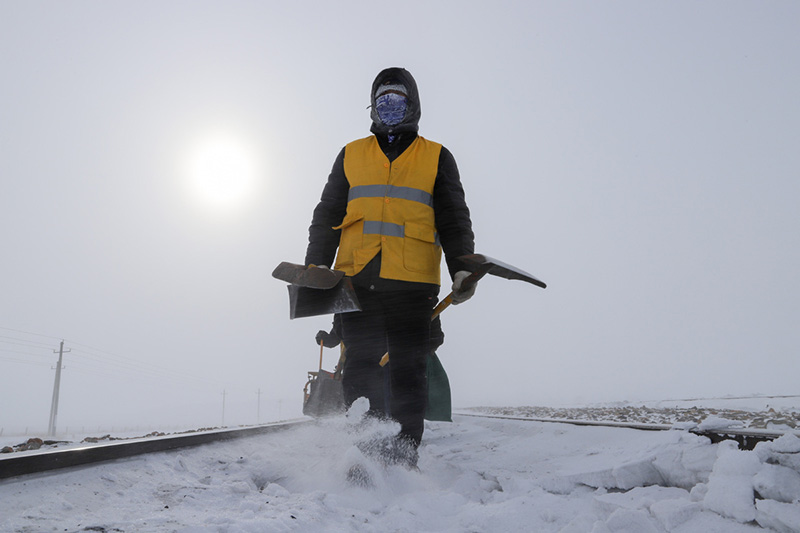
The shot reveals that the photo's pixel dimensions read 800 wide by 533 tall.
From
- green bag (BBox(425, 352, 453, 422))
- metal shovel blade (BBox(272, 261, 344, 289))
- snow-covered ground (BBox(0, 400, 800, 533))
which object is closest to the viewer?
snow-covered ground (BBox(0, 400, 800, 533))

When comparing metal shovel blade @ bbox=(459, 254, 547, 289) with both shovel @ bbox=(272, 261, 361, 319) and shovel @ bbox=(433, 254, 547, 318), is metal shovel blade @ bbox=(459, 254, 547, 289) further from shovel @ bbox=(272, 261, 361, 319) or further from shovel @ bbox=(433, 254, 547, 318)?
shovel @ bbox=(272, 261, 361, 319)

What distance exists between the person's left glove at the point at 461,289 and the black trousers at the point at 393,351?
0.47 feet

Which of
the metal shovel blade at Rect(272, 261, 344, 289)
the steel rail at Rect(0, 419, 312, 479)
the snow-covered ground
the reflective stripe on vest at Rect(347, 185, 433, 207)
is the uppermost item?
the reflective stripe on vest at Rect(347, 185, 433, 207)

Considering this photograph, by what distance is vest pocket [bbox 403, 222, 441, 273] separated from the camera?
8.22 ft

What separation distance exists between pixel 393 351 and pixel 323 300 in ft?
1.53

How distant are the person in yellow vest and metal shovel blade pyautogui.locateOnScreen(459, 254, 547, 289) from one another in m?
0.11

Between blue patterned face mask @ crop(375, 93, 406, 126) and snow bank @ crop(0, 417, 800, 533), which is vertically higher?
blue patterned face mask @ crop(375, 93, 406, 126)

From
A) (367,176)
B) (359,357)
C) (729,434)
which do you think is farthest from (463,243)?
(729,434)

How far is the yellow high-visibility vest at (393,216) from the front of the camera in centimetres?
250

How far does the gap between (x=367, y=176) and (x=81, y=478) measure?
1.88m

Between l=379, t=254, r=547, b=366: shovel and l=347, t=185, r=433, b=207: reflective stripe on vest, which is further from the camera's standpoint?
l=347, t=185, r=433, b=207: reflective stripe on vest

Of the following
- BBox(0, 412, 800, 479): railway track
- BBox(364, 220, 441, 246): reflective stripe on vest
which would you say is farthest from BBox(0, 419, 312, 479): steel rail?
BBox(364, 220, 441, 246): reflective stripe on vest

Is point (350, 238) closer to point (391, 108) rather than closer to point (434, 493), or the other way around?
point (391, 108)

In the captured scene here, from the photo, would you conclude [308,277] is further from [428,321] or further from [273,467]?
[273,467]
